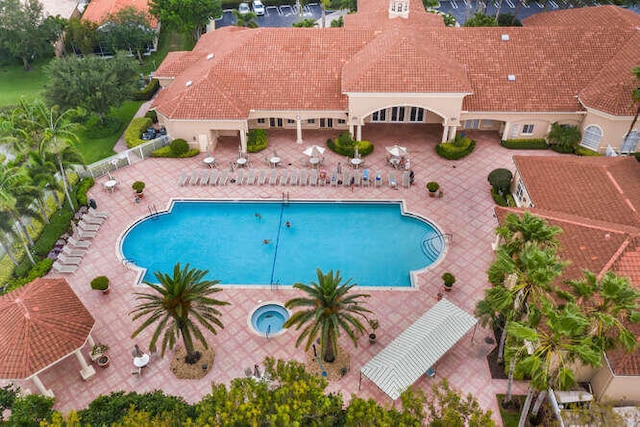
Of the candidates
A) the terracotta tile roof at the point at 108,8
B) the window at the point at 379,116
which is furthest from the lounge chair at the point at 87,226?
the terracotta tile roof at the point at 108,8

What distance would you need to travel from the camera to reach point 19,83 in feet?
199

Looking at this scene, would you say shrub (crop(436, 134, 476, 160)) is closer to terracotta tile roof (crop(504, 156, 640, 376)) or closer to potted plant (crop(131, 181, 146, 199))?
terracotta tile roof (crop(504, 156, 640, 376))

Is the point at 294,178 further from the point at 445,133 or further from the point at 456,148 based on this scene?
the point at 456,148

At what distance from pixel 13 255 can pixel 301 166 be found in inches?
872

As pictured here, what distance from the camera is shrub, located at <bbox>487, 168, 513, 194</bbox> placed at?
126 ft

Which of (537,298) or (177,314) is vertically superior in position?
(537,298)

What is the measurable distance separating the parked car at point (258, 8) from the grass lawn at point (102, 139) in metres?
27.8

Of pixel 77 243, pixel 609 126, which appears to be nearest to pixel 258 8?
pixel 77 243

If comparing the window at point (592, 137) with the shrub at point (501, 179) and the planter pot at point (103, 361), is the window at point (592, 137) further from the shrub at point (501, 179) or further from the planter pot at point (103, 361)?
the planter pot at point (103, 361)

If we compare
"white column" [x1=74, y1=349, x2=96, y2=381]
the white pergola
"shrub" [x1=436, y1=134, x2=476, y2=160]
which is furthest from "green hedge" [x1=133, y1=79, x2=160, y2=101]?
the white pergola

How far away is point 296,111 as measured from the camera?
144 ft

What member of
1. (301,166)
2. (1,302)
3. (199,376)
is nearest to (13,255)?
(1,302)

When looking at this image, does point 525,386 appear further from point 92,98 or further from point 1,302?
point 92,98

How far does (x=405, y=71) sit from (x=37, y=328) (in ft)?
104
